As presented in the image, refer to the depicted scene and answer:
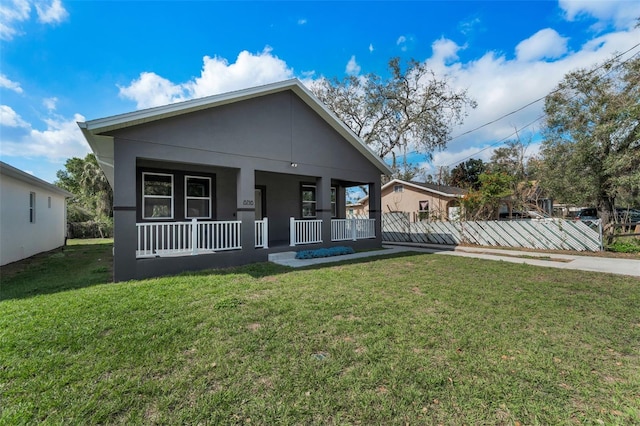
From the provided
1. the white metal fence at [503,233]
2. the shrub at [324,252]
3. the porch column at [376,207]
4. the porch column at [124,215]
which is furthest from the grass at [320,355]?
the porch column at [376,207]

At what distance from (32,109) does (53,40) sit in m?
3.52

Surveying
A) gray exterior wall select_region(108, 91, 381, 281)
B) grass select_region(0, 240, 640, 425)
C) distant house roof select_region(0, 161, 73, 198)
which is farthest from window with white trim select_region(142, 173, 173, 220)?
distant house roof select_region(0, 161, 73, 198)

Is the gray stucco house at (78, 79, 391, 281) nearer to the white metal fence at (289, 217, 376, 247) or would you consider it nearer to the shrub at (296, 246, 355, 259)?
the white metal fence at (289, 217, 376, 247)

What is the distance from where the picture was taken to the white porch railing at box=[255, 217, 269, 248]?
9.20m

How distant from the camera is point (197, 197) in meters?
9.75

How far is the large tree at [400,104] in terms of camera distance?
21.4 metres

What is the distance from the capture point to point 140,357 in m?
3.08

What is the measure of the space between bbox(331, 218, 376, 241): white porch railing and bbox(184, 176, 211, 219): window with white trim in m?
4.71

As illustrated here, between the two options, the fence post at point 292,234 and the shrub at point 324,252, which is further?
the fence post at point 292,234

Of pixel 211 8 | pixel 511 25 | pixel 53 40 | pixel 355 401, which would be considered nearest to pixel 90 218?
pixel 53 40

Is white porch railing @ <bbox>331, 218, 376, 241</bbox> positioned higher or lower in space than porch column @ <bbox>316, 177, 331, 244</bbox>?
lower

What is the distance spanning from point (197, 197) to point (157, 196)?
46.7 inches

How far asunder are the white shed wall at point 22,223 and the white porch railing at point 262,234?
26.8 ft

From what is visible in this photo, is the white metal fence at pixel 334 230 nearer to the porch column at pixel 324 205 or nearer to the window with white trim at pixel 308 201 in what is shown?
the porch column at pixel 324 205
